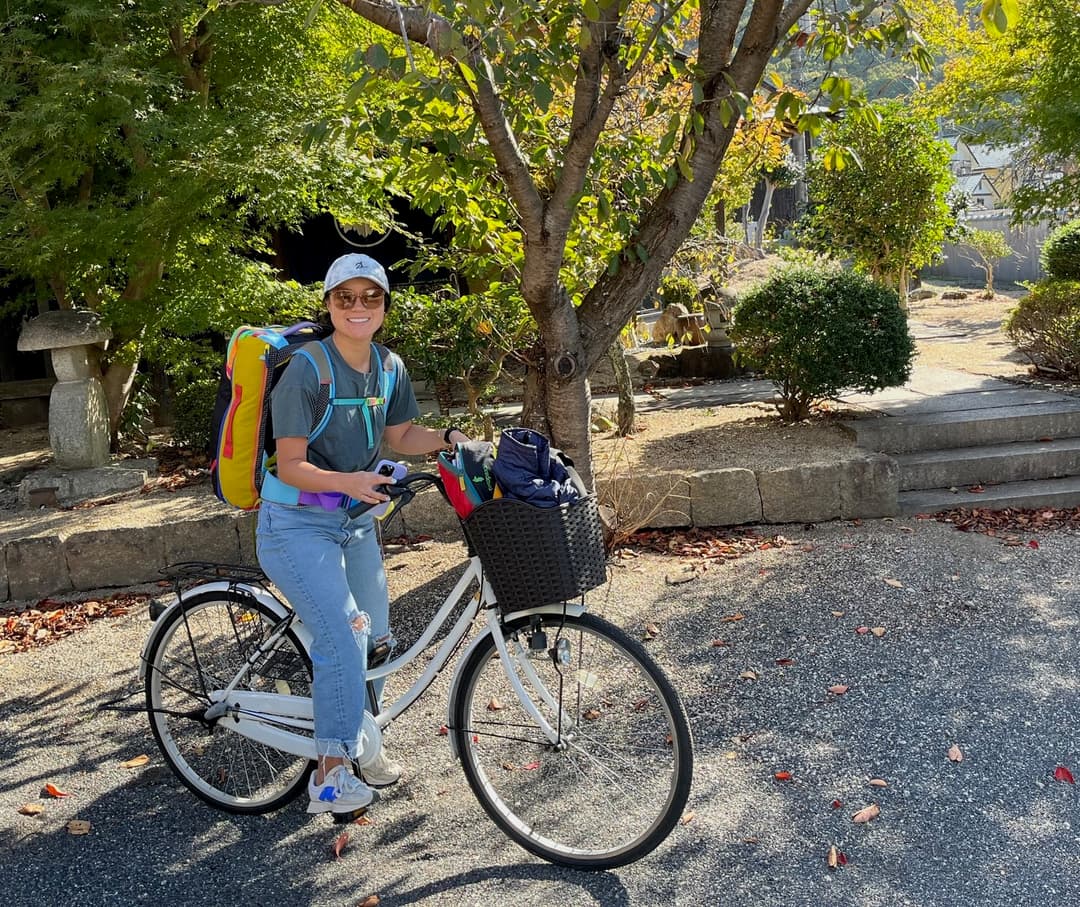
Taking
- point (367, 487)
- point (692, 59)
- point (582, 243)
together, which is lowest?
point (367, 487)

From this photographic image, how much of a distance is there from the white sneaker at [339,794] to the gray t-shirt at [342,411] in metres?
0.99

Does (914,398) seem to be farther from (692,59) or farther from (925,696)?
(925,696)

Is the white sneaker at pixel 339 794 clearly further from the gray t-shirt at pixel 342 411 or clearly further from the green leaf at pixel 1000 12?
the green leaf at pixel 1000 12

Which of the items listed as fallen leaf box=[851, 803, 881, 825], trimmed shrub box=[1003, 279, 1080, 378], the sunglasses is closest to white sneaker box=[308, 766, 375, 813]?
the sunglasses

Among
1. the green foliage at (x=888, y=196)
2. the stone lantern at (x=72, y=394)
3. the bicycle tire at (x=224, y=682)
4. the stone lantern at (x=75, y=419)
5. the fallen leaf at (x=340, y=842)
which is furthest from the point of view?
the green foliage at (x=888, y=196)

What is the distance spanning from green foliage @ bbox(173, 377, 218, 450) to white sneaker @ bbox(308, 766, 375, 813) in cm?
544

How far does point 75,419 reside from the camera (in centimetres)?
803

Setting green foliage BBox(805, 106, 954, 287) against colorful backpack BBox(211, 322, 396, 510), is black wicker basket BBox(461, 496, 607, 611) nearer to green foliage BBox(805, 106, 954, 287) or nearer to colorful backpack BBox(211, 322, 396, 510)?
colorful backpack BBox(211, 322, 396, 510)

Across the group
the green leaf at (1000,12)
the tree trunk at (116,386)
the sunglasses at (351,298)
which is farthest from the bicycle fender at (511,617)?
the tree trunk at (116,386)

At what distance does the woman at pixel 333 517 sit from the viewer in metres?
3.04

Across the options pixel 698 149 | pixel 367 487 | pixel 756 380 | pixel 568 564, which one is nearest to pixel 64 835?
pixel 367 487

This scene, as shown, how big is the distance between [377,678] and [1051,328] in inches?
326

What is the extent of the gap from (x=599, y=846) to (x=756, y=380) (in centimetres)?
861

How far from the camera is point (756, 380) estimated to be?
11.2 m
